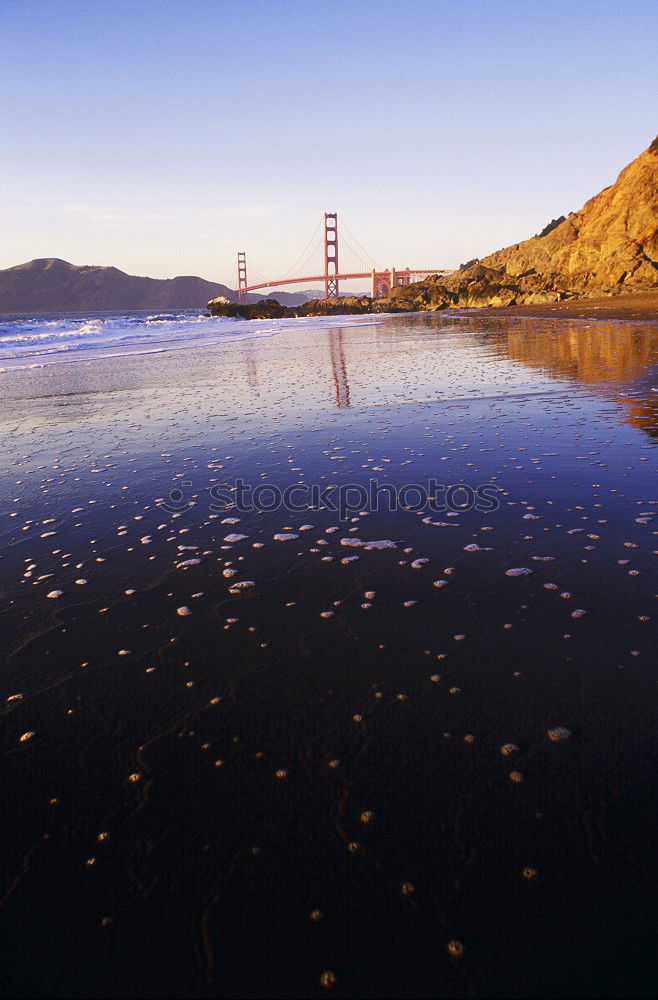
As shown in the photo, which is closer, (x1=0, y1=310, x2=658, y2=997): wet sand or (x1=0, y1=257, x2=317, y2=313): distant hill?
(x1=0, y1=310, x2=658, y2=997): wet sand

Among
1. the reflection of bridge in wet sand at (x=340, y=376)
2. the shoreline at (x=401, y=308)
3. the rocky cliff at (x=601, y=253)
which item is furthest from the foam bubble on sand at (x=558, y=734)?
the rocky cliff at (x=601, y=253)

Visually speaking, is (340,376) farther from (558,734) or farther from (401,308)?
(401,308)

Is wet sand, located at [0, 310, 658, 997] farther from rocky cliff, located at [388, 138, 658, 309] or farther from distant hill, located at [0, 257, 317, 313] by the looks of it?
distant hill, located at [0, 257, 317, 313]

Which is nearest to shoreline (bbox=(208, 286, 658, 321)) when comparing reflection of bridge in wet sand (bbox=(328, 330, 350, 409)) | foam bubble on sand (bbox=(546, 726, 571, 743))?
reflection of bridge in wet sand (bbox=(328, 330, 350, 409))

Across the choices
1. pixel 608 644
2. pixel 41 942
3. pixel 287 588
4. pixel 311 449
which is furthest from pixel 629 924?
pixel 311 449

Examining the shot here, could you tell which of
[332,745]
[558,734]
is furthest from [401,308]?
[332,745]

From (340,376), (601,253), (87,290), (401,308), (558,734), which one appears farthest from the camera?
(87,290)

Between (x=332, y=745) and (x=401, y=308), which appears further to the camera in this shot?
(x=401, y=308)
